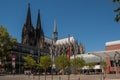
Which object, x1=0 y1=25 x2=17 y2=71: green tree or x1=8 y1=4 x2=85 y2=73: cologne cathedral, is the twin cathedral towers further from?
x1=0 y1=25 x2=17 y2=71: green tree

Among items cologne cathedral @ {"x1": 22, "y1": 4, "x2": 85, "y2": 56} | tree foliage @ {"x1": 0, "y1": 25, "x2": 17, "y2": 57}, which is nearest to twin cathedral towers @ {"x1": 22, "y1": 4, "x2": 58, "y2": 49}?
cologne cathedral @ {"x1": 22, "y1": 4, "x2": 85, "y2": 56}

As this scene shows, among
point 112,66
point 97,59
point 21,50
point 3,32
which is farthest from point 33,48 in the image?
point 3,32

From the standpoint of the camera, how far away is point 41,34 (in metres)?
174

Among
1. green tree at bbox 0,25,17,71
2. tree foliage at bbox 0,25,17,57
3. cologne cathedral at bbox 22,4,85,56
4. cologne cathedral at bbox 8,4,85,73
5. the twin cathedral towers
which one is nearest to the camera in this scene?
green tree at bbox 0,25,17,71

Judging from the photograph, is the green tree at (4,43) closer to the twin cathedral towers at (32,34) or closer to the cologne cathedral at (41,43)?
the cologne cathedral at (41,43)

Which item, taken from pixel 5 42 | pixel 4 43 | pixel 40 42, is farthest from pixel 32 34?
pixel 4 43

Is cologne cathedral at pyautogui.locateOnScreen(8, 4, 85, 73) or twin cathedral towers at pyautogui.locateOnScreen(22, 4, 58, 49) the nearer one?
cologne cathedral at pyautogui.locateOnScreen(8, 4, 85, 73)

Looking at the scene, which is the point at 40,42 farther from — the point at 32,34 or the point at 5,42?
the point at 5,42

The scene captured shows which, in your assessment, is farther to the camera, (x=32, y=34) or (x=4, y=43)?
→ (x=32, y=34)

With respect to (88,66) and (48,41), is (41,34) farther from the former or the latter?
(88,66)

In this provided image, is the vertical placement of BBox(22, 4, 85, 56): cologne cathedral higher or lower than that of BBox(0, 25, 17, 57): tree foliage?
higher

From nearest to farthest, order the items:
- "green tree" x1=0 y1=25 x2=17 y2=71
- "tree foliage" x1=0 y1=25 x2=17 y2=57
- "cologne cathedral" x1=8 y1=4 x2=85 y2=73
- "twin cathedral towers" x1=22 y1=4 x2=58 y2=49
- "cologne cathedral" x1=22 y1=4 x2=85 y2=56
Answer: "green tree" x1=0 y1=25 x2=17 y2=71 → "tree foliage" x1=0 y1=25 x2=17 y2=57 → "cologne cathedral" x1=8 y1=4 x2=85 y2=73 → "cologne cathedral" x1=22 y1=4 x2=85 y2=56 → "twin cathedral towers" x1=22 y1=4 x2=58 y2=49

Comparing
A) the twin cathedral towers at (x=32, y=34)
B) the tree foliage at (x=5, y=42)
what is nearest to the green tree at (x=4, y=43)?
the tree foliage at (x=5, y=42)

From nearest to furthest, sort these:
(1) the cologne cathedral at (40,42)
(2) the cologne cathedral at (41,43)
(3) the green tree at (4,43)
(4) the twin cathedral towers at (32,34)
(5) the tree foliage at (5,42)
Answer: (3) the green tree at (4,43), (5) the tree foliage at (5,42), (2) the cologne cathedral at (41,43), (1) the cologne cathedral at (40,42), (4) the twin cathedral towers at (32,34)
